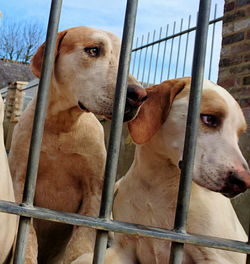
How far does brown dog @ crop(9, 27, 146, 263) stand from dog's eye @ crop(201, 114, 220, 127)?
0.53m

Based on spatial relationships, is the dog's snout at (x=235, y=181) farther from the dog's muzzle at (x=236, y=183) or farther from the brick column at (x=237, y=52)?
the brick column at (x=237, y=52)

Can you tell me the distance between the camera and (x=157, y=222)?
1.72 metres

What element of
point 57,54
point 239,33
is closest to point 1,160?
point 57,54

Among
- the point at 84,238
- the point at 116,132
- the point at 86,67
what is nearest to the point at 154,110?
the point at 86,67

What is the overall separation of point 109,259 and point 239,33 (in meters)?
3.32

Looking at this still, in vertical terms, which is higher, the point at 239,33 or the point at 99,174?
the point at 239,33

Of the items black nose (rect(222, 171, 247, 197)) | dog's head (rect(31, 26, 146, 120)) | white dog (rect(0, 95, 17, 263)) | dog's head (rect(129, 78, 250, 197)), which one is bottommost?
white dog (rect(0, 95, 17, 263))

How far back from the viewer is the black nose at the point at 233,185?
1446 mm

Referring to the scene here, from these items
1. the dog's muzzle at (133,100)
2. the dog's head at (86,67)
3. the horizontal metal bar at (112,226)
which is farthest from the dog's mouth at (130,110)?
the horizontal metal bar at (112,226)

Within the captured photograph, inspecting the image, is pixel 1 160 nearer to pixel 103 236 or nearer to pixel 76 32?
pixel 103 236

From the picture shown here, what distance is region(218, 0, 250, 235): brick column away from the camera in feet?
13.8

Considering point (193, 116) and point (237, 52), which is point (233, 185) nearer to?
point (193, 116)

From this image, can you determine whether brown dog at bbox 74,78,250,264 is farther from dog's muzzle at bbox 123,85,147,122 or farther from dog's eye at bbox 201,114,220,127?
dog's muzzle at bbox 123,85,147,122

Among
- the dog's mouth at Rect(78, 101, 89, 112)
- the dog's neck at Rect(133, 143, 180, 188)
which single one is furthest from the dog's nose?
the dog's mouth at Rect(78, 101, 89, 112)
